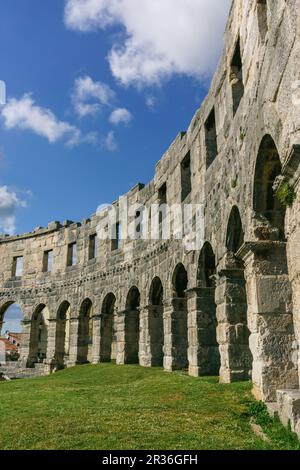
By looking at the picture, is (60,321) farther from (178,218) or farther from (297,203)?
(297,203)

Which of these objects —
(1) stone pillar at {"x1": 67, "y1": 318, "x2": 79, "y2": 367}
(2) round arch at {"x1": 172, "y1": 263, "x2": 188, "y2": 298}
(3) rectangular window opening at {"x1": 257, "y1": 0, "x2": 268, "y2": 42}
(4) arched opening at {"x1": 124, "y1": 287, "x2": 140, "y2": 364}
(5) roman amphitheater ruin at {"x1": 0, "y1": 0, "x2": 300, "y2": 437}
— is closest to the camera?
(5) roman amphitheater ruin at {"x1": 0, "y1": 0, "x2": 300, "y2": 437}

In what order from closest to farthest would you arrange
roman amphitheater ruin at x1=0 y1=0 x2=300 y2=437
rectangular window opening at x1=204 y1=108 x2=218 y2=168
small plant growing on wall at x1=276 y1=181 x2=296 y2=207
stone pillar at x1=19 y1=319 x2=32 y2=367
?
small plant growing on wall at x1=276 y1=181 x2=296 y2=207
roman amphitheater ruin at x1=0 y1=0 x2=300 y2=437
rectangular window opening at x1=204 y1=108 x2=218 y2=168
stone pillar at x1=19 y1=319 x2=32 y2=367

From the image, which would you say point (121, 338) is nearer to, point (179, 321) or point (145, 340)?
point (145, 340)

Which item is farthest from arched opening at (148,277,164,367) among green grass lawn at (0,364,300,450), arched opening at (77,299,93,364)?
green grass lawn at (0,364,300,450)

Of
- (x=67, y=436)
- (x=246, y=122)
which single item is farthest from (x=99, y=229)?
(x=67, y=436)

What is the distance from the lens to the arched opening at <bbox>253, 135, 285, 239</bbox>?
768cm

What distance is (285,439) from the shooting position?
5.18m

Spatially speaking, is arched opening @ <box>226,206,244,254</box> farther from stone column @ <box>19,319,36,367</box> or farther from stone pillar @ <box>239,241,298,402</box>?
stone column @ <box>19,319,36,367</box>

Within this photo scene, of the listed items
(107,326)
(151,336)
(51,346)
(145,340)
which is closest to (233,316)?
(151,336)

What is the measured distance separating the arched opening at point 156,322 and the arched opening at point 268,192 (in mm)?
8536

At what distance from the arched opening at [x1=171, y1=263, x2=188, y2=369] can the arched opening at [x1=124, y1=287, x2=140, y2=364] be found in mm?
3893
